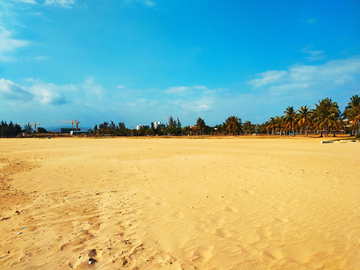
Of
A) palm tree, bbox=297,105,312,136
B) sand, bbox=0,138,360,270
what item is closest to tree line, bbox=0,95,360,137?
palm tree, bbox=297,105,312,136

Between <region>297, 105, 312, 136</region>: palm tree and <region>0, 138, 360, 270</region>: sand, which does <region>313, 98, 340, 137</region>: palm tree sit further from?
<region>0, 138, 360, 270</region>: sand

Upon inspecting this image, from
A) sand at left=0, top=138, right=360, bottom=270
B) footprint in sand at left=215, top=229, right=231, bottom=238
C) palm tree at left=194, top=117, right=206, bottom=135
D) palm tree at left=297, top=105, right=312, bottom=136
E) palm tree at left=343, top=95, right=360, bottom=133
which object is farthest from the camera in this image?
palm tree at left=194, top=117, right=206, bottom=135

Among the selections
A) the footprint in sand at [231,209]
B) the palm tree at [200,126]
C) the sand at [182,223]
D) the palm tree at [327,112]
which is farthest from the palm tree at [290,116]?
the footprint in sand at [231,209]

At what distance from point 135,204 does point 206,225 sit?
238 cm

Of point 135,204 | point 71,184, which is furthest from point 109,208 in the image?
point 71,184

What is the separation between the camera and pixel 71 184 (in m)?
8.09

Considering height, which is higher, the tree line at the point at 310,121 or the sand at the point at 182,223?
the tree line at the point at 310,121

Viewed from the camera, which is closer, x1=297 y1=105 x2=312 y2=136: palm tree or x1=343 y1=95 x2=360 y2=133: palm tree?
x1=343 y1=95 x2=360 y2=133: palm tree

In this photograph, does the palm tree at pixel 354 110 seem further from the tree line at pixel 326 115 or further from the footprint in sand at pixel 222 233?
the footprint in sand at pixel 222 233

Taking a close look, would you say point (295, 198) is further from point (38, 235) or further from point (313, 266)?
A: point (38, 235)

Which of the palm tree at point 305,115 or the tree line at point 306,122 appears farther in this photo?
the palm tree at point 305,115

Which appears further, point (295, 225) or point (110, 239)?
point (295, 225)

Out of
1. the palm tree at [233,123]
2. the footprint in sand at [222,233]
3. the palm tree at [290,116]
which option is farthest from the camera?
the palm tree at [233,123]

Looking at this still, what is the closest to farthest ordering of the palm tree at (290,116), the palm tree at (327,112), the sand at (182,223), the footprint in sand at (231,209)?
the sand at (182,223), the footprint in sand at (231,209), the palm tree at (327,112), the palm tree at (290,116)
